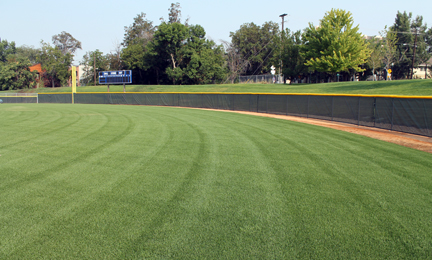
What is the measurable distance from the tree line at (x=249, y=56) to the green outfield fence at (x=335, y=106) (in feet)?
74.2

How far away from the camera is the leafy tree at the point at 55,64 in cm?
6919

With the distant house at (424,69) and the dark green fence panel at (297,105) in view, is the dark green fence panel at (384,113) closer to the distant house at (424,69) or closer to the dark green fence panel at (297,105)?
the dark green fence panel at (297,105)

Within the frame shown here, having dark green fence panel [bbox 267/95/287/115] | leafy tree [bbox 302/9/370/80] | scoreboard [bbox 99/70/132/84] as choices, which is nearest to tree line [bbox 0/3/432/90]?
leafy tree [bbox 302/9/370/80]

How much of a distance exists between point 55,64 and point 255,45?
154 ft

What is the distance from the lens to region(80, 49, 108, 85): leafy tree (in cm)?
6912

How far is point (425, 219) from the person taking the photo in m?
4.14

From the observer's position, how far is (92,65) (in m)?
70.7

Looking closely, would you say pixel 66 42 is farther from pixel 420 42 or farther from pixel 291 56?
pixel 420 42

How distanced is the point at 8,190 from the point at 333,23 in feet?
149

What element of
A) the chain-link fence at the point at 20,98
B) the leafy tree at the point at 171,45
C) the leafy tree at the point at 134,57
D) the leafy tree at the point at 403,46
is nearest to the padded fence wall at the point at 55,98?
the chain-link fence at the point at 20,98

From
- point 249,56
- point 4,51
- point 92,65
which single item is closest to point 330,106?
point 249,56

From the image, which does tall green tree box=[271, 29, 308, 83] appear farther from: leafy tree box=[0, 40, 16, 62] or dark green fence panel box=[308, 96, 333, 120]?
leafy tree box=[0, 40, 16, 62]

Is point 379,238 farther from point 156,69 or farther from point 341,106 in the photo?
point 156,69

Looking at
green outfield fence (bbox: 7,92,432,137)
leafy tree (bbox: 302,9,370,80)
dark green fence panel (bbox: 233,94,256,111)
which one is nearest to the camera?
green outfield fence (bbox: 7,92,432,137)
